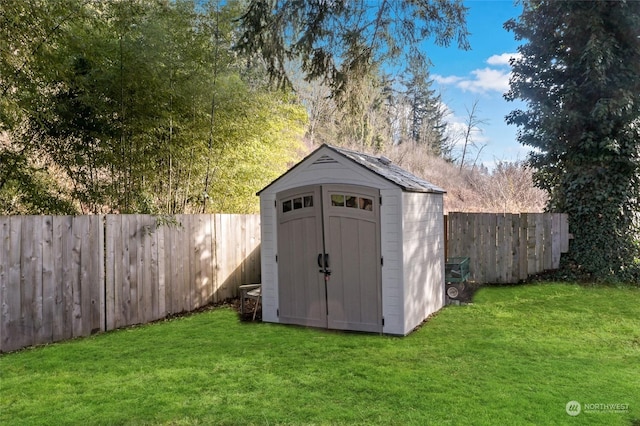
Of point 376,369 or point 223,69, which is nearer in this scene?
point 376,369

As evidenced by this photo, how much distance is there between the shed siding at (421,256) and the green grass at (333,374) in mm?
365

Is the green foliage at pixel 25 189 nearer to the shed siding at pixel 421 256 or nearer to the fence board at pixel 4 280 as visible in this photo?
the fence board at pixel 4 280

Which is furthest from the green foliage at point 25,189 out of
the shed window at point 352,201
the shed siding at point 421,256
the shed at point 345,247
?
the shed siding at point 421,256

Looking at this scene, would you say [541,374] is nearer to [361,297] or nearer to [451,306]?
[361,297]

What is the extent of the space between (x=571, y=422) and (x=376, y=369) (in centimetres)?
162

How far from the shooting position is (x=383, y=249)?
5207mm

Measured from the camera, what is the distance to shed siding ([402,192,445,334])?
525 centimetres

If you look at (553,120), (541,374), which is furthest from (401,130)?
(541,374)

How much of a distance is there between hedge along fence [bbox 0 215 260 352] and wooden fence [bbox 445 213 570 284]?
15.8ft

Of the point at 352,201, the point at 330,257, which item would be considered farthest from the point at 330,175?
the point at 330,257

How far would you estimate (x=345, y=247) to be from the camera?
5418 millimetres

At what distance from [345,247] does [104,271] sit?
10.3 feet

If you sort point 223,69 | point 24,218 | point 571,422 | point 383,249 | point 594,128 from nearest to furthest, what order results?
point 571,422
point 24,218
point 383,249
point 223,69
point 594,128

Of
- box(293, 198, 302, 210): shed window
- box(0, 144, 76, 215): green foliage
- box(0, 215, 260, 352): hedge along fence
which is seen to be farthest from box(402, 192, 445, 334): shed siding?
box(0, 144, 76, 215): green foliage
